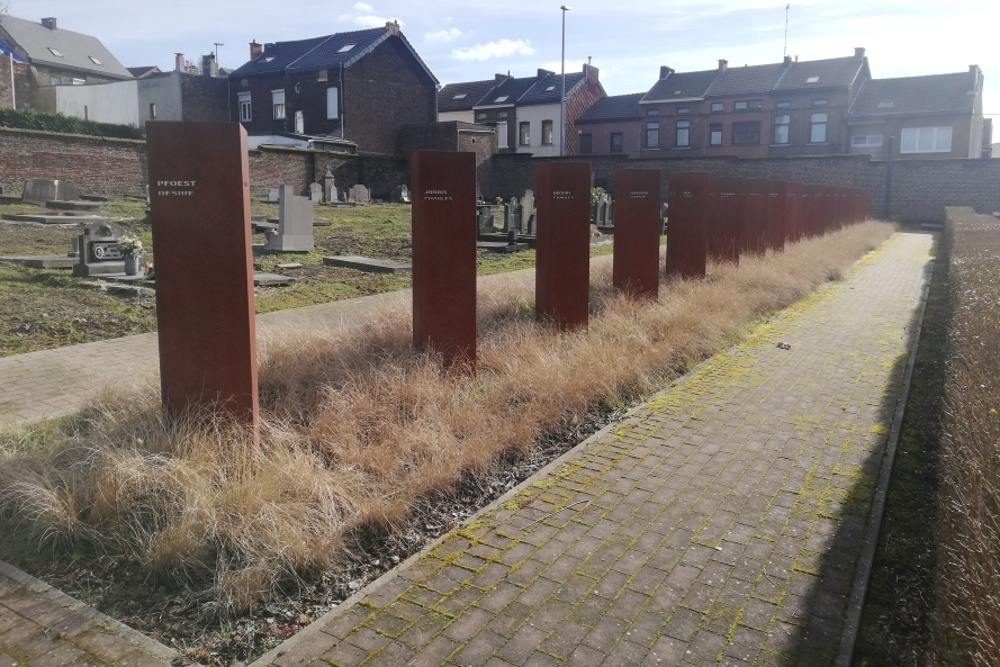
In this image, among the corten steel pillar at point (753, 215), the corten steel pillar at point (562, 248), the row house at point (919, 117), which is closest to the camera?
the corten steel pillar at point (562, 248)

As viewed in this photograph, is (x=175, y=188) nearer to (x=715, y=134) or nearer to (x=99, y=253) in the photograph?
(x=99, y=253)

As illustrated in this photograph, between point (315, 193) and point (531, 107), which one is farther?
point (531, 107)

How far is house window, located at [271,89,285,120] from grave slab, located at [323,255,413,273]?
1284 inches

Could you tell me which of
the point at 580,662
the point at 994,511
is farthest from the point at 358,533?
the point at 994,511

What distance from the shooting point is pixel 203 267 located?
4.62 m

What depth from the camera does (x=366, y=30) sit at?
4394 cm

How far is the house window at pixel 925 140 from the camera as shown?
45.8 meters

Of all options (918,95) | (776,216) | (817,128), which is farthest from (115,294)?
(918,95)

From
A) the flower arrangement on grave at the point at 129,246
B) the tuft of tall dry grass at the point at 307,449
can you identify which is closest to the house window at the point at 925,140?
the tuft of tall dry grass at the point at 307,449

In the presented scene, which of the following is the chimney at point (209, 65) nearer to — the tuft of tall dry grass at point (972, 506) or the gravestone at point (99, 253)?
the gravestone at point (99, 253)

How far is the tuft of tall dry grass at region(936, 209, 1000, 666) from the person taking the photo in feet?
8.15

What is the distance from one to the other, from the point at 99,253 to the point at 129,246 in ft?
1.94

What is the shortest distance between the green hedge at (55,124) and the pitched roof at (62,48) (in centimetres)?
2823

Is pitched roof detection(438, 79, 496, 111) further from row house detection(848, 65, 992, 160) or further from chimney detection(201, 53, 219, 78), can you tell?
row house detection(848, 65, 992, 160)
